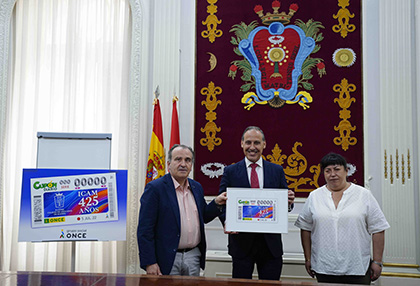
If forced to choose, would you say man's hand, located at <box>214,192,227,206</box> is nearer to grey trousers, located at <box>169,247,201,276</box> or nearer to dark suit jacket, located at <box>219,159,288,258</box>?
dark suit jacket, located at <box>219,159,288,258</box>

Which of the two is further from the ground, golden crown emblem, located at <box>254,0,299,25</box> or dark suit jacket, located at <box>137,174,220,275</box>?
golden crown emblem, located at <box>254,0,299,25</box>

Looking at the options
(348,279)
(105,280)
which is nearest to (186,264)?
(105,280)

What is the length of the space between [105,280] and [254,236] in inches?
47.4

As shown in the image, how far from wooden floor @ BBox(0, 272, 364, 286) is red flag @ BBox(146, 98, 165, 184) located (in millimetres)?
2023

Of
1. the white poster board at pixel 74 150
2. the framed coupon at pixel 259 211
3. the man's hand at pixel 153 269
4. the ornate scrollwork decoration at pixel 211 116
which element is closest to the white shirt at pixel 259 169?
the framed coupon at pixel 259 211

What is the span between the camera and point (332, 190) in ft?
9.48

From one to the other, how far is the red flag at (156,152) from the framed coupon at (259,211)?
159 cm

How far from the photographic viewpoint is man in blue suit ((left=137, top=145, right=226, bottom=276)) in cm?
267

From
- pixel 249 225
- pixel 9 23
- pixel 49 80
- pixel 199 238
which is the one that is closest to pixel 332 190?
pixel 249 225

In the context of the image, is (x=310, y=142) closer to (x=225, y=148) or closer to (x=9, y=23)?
(x=225, y=148)

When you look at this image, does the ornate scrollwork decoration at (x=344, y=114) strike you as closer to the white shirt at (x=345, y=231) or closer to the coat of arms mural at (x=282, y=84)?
the coat of arms mural at (x=282, y=84)

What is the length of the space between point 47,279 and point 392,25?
4.03 metres

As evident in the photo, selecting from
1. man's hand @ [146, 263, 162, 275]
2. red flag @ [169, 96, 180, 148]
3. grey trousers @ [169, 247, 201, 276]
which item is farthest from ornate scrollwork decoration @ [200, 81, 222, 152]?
man's hand @ [146, 263, 162, 275]

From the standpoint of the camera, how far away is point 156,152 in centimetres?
417
